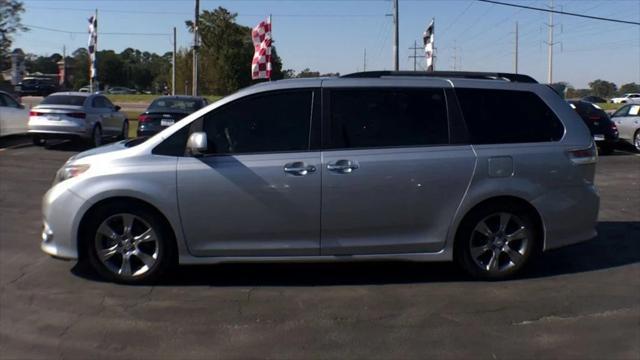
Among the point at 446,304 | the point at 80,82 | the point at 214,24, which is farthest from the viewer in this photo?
the point at 80,82

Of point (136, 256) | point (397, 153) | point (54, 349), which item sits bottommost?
point (54, 349)

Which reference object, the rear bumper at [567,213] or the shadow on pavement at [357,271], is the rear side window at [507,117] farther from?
the shadow on pavement at [357,271]

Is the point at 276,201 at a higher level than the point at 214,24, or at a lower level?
lower

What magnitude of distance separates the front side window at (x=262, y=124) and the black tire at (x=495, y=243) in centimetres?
165

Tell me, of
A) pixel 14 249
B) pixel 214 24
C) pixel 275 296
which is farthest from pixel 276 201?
pixel 214 24

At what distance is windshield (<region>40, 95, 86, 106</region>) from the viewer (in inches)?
710

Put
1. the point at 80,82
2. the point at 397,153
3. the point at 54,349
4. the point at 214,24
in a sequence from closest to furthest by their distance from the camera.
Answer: the point at 54,349
the point at 397,153
the point at 214,24
the point at 80,82

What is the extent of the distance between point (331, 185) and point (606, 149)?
16.1m

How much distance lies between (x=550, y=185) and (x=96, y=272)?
4221mm

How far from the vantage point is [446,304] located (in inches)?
218

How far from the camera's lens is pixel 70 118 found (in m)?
17.5

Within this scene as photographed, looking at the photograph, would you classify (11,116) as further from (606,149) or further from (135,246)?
(606,149)

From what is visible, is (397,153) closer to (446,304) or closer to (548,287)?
(446,304)

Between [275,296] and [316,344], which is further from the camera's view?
[275,296]
